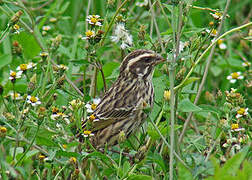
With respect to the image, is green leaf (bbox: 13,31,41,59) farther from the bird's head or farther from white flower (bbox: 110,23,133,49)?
white flower (bbox: 110,23,133,49)

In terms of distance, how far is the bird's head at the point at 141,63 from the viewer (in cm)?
423

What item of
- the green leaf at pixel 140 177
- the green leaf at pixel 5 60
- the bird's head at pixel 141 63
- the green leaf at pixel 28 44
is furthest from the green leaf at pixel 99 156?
the green leaf at pixel 28 44

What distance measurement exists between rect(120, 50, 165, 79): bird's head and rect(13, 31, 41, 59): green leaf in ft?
3.87

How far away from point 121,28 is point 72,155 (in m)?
1.08

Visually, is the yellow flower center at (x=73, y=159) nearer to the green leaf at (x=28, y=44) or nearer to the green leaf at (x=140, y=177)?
the green leaf at (x=140, y=177)

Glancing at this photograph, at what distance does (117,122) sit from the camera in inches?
173

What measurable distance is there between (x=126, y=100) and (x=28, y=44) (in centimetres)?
135

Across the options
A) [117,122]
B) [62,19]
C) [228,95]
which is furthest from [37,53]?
[228,95]

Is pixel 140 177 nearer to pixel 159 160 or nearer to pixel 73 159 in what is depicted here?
pixel 159 160

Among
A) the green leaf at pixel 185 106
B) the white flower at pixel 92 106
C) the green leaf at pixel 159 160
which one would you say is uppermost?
the green leaf at pixel 185 106

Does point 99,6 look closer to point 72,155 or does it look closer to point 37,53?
point 37,53

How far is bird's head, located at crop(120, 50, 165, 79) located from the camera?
423 centimetres

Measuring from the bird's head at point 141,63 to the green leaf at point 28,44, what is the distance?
118cm

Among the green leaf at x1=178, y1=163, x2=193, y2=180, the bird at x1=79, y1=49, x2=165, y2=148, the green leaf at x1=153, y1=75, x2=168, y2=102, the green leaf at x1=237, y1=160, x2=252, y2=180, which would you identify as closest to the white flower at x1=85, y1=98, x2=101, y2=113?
the bird at x1=79, y1=49, x2=165, y2=148
